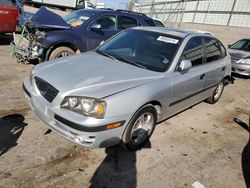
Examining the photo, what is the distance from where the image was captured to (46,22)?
628cm

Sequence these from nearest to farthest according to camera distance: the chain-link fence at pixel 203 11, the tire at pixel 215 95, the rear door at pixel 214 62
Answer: the rear door at pixel 214 62
the tire at pixel 215 95
the chain-link fence at pixel 203 11

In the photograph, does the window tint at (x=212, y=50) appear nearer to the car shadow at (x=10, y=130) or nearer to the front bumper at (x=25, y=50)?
the car shadow at (x=10, y=130)

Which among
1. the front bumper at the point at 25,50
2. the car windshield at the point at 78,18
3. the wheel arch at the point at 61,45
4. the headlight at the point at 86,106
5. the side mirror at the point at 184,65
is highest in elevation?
the car windshield at the point at 78,18

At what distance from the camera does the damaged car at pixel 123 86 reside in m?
2.76

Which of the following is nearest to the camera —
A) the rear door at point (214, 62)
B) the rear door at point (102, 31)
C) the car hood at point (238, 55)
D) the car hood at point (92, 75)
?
the car hood at point (92, 75)

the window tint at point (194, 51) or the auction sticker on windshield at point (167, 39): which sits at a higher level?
the auction sticker on windshield at point (167, 39)

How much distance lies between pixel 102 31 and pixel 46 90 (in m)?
4.09

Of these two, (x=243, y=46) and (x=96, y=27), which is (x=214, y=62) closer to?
(x=96, y=27)

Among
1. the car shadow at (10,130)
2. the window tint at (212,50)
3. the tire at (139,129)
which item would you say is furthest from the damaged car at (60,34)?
the tire at (139,129)

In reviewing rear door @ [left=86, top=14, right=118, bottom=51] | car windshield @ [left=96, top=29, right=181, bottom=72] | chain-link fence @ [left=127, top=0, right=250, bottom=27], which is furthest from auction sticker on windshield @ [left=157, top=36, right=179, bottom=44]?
chain-link fence @ [left=127, top=0, right=250, bottom=27]

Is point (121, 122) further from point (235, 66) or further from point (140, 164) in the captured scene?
point (235, 66)

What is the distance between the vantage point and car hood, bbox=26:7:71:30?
6177mm

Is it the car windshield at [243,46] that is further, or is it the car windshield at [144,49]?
the car windshield at [243,46]

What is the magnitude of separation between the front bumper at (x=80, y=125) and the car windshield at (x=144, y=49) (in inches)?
45.1
